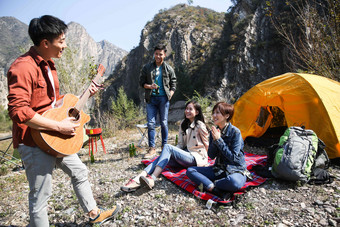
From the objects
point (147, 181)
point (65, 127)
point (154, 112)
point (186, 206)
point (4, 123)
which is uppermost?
point (65, 127)

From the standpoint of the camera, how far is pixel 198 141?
3.28 meters

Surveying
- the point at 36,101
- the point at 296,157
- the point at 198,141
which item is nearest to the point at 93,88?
the point at 36,101

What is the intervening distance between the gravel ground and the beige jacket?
2.01 feet

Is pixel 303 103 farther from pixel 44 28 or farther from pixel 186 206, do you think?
pixel 44 28

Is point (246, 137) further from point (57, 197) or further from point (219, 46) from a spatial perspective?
point (219, 46)

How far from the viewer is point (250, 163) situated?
12.4 feet

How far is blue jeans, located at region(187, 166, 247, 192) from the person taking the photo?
102 inches

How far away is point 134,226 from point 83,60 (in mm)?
11673

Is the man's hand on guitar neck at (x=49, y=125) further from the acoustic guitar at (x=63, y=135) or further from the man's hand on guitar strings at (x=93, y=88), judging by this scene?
the man's hand on guitar strings at (x=93, y=88)

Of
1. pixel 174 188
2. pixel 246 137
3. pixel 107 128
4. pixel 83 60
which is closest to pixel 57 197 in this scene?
pixel 174 188

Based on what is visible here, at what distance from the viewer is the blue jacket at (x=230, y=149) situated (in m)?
2.67

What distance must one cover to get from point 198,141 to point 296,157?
4.85ft

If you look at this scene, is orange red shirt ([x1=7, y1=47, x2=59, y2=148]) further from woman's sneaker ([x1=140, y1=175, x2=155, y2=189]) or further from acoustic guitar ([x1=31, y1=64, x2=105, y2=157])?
woman's sneaker ([x1=140, y1=175, x2=155, y2=189])

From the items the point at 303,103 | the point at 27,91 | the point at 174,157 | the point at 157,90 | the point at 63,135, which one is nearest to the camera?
the point at 27,91
